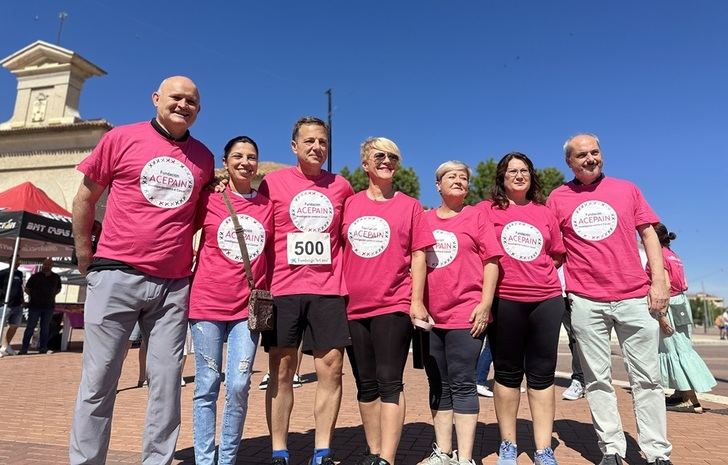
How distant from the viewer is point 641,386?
137 inches

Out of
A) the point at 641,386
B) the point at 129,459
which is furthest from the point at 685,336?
the point at 129,459

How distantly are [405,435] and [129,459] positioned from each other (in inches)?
86.7

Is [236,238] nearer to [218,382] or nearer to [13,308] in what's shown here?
[218,382]

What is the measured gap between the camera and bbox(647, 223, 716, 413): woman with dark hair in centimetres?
566

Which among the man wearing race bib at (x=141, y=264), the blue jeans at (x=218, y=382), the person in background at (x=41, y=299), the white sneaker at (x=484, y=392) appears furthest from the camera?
the person in background at (x=41, y=299)

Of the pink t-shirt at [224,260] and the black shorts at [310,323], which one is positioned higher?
the pink t-shirt at [224,260]

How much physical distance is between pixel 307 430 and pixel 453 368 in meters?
Result: 1.90

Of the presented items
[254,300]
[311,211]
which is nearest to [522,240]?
[311,211]

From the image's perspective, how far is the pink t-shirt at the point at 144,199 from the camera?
2.68 meters

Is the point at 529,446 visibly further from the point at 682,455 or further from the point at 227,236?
the point at 227,236

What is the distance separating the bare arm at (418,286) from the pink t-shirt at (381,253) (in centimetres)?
5

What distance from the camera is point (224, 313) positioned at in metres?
2.98

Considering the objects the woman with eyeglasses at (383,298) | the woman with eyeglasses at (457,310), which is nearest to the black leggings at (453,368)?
the woman with eyeglasses at (457,310)

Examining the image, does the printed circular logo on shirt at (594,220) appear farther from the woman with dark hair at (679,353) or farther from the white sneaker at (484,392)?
the white sneaker at (484,392)
